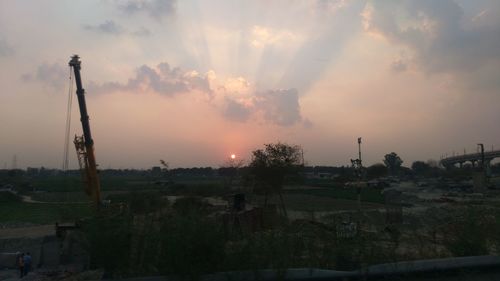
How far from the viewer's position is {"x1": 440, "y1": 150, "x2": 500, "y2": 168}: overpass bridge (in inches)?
5874

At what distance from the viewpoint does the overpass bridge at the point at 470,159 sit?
490 ft

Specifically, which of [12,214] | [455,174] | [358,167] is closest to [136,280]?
[358,167]

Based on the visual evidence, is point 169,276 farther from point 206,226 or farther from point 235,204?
point 235,204

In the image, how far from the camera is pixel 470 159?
164 meters

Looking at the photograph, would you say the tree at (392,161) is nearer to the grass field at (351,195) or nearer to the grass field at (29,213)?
the grass field at (351,195)

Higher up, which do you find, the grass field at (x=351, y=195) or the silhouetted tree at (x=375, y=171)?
the silhouetted tree at (x=375, y=171)

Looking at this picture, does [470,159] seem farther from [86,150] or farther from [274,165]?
[86,150]

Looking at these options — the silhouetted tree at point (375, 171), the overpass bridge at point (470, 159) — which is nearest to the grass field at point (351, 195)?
the silhouetted tree at point (375, 171)

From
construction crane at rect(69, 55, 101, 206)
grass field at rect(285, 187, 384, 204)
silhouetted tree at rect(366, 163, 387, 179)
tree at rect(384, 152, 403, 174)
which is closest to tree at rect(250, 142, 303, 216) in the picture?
construction crane at rect(69, 55, 101, 206)

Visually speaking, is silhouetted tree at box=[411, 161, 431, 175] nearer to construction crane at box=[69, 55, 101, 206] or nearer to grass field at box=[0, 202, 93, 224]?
grass field at box=[0, 202, 93, 224]

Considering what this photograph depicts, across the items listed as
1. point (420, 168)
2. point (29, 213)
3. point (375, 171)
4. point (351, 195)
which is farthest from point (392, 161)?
point (29, 213)

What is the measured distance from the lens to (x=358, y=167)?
38625mm

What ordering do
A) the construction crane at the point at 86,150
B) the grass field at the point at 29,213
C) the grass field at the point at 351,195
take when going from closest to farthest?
the construction crane at the point at 86,150
the grass field at the point at 29,213
the grass field at the point at 351,195

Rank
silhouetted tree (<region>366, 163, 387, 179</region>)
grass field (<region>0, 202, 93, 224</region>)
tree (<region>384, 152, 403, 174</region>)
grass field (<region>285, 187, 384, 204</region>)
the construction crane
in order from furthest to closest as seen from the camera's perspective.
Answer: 1. tree (<region>384, 152, 403, 174</region>)
2. silhouetted tree (<region>366, 163, 387, 179</region>)
3. grass field (<region>285, 187, 384, 204</region>)
4. grass field (<region>0, 202, 93, 224</region>)
5. the construction crane
